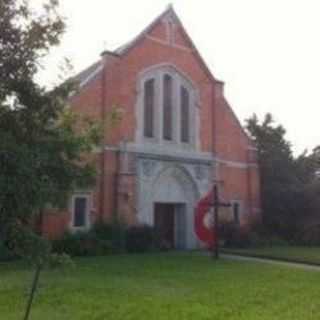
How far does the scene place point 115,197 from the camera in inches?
1025

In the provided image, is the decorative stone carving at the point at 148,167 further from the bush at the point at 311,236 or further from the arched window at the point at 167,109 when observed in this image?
the bush at the point at 311,236

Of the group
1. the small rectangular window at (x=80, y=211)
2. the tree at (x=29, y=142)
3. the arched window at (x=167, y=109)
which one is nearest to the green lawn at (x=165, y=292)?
the tree at (x=29, y=142)

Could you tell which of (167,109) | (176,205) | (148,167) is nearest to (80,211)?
(148,167)

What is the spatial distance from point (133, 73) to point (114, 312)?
18749 millimetres

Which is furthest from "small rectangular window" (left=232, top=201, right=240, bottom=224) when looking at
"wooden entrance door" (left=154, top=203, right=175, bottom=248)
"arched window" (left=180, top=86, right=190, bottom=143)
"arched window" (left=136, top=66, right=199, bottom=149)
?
"arched window" (left=180, top=86, right=190, bottom=143)

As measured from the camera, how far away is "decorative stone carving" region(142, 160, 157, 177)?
27.2 meters

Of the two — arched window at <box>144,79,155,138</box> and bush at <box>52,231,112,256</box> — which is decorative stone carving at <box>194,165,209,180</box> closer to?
arched window at <box>144,79,155,138</box>

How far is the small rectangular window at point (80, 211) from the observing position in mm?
24938

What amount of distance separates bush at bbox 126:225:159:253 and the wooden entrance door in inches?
110

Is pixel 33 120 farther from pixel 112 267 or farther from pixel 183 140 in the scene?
pixel 183 140

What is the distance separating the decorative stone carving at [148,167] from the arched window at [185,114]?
278cm

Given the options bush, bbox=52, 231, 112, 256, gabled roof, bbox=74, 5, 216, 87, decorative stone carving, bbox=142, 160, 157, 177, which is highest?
gabled roof, bbox=74, 5, 216, 87

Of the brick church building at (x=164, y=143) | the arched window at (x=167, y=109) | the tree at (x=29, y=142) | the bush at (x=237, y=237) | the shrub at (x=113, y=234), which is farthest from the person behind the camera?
the bush at (x=237, y=237)

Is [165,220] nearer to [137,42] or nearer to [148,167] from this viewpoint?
[148,167]
